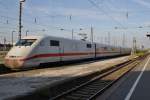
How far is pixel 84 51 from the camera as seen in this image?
46.1 meters

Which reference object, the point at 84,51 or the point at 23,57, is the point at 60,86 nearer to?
the point at 23,57

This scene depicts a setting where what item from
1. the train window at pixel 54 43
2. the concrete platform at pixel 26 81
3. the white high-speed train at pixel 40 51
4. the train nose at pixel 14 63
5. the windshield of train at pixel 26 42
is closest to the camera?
the concrete platform at pixel 26 81

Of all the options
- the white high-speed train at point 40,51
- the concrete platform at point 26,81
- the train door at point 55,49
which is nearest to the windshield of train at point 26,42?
the white high-speed train at point 40,51

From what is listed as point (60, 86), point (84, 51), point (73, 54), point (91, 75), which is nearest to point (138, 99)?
point (60, 86)

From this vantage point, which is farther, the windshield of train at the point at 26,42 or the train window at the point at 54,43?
the train window at the point at 54,43

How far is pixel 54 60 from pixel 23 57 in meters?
6.65

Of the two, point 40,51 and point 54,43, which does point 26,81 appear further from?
point 54,43

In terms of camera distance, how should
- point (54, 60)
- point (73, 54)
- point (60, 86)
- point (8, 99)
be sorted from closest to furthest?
point (8, 99)
point (60, 86)
point (54, 60)
point (73, 54)

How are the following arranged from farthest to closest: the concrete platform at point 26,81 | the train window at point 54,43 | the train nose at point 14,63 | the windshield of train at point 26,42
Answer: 1. the train window at point 54,43
2. the windshield of train at point 26,42
3. the train nose at point 14,63
4. the concrete platform at point 26,81

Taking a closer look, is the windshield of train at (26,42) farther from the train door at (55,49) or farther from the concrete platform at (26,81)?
the concrete platform at (26,81)

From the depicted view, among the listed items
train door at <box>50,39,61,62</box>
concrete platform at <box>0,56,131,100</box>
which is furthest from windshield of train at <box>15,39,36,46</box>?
concrete platform at <box>0,56,131,100</box>

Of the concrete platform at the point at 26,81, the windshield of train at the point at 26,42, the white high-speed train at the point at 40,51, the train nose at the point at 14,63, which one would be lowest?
the concrete platform at the point at 26,81

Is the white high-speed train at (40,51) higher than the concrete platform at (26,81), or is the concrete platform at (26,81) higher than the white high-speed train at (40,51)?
the white high-speed train at (40,51)

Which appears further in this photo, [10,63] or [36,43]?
[36,43]
